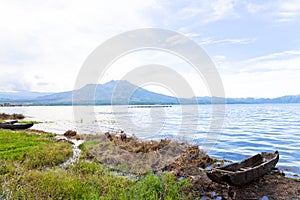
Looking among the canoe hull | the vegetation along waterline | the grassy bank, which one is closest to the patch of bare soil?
the vegetation along waterline

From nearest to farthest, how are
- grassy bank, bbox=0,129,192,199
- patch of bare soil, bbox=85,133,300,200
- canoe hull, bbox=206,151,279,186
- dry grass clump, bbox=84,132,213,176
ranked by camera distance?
grassy bank, bbox=0,129,192,199
canoe hull, bbox=206,151,279,186
patch of bare soil, bbox=85,133,300,200
dry grass clump, bbox=84,132,213,176

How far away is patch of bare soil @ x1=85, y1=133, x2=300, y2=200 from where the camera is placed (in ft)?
31.4

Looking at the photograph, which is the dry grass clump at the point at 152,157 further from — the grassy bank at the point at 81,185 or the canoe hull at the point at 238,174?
the canoe hull at the point at 238,174

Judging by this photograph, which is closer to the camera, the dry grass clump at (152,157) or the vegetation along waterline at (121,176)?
the vegetation along waterline at (121,176)

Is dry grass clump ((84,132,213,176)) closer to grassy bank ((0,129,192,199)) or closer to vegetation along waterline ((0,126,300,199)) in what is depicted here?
vegetation along waterline ((0,126,300,199))

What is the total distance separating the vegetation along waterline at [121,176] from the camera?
813 centimetres

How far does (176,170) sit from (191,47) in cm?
916

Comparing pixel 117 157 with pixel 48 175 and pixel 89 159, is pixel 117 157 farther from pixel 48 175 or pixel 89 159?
pixel 48 175

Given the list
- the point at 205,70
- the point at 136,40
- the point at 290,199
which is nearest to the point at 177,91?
the point at 205,70

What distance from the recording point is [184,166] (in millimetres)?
12680

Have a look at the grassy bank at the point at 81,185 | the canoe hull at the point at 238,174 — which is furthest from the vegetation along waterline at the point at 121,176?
the canoe hull at the point at 238,174

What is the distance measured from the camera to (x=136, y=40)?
770 inches

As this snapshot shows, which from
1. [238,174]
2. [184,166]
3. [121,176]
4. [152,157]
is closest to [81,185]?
[121,176]

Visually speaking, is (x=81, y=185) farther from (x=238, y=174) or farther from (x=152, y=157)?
(x=152, y=157)
